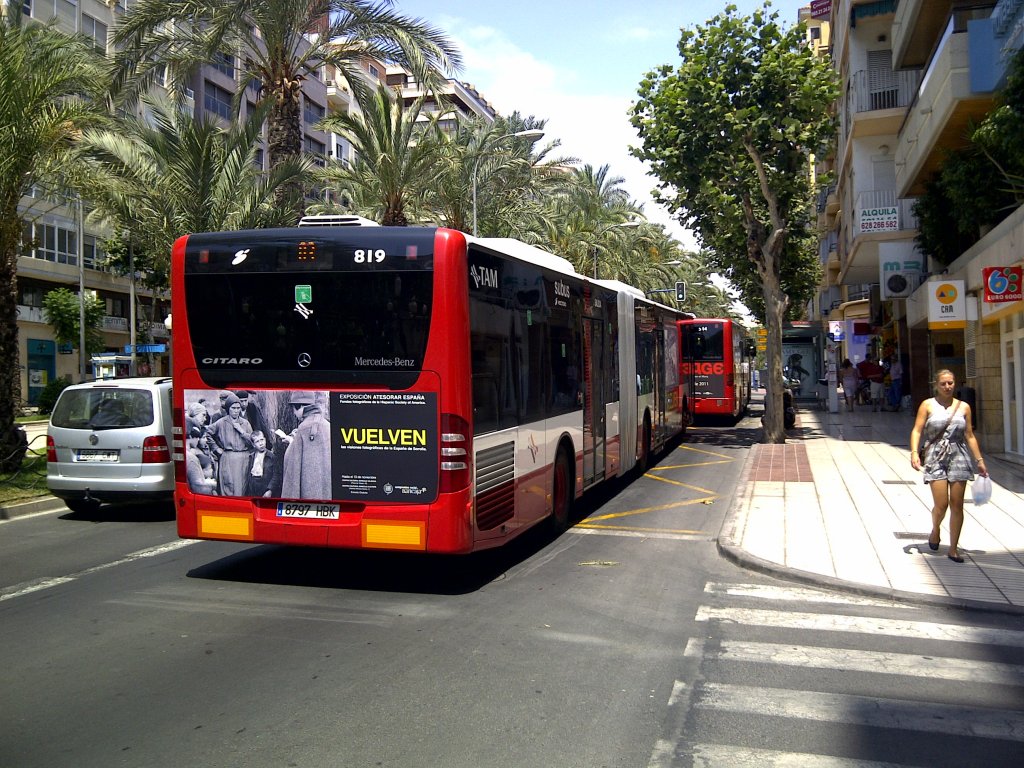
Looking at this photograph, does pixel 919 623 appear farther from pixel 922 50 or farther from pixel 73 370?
pixel 73 370

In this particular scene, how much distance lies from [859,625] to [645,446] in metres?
9.56

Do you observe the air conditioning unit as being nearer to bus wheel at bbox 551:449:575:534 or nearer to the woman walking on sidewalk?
bus wheel at bbox 551:449:575:534

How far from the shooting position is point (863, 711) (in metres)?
5.06

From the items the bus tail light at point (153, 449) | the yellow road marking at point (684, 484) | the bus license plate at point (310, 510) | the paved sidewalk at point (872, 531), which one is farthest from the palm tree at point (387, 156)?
the bus license plate at point (310, 510)

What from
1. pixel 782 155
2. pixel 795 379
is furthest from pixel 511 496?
pixel 795 379

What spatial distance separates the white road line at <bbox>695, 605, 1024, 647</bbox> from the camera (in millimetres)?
6598

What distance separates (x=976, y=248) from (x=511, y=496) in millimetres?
13246

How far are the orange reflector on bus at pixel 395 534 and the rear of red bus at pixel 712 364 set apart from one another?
63.0 ft

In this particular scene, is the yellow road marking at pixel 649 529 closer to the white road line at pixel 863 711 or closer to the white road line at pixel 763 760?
the white road line at pixel 863 711

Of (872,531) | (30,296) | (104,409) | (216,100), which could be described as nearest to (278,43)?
(104,409)

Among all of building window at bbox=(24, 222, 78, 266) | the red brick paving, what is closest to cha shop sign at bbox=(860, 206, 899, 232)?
the red brick paving

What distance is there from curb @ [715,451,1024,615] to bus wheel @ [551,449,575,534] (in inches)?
70.4

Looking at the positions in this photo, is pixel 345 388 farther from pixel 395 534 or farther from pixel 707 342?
pixel 707 342

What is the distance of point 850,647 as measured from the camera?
6.34m
